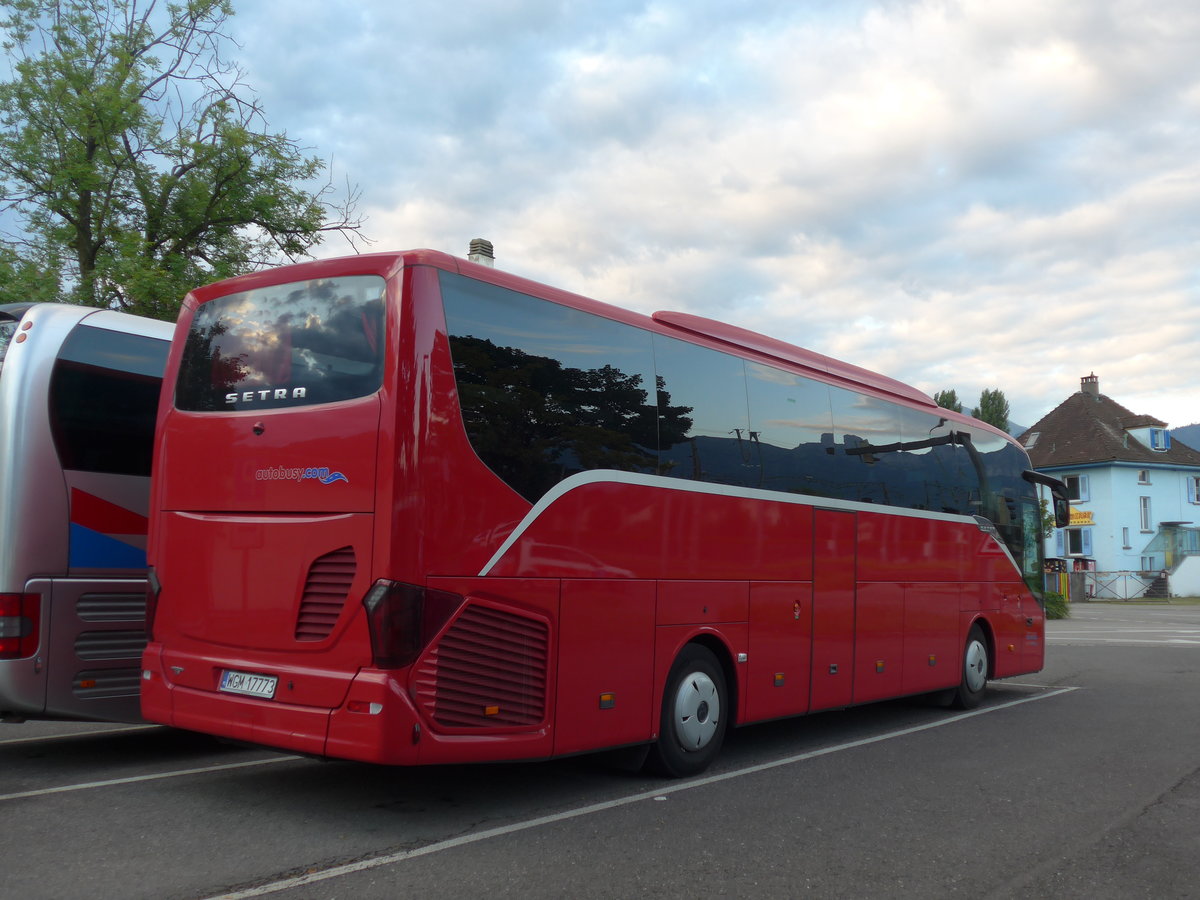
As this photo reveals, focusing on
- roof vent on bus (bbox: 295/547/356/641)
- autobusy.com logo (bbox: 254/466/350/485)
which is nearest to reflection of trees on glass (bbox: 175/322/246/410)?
autobusy.com logo (bbox: 254/466/350/485)

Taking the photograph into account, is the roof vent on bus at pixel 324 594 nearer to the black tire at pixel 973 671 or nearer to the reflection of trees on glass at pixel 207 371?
the reflection of trees on glass at pixel 207 371

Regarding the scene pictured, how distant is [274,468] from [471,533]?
126 centimetres

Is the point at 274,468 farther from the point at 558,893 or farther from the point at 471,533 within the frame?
the point at 558,893

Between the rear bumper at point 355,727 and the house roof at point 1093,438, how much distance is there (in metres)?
59.3

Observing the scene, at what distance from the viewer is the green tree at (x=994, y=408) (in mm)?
58438

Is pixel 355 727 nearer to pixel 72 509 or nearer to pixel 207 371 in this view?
pixel 207 371

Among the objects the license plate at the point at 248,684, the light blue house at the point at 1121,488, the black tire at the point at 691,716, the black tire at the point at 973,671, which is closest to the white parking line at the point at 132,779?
the license plate at the point at 248,684

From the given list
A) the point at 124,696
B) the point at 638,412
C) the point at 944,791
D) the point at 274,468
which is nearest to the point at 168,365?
the point at 274,468

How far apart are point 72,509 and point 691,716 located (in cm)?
462

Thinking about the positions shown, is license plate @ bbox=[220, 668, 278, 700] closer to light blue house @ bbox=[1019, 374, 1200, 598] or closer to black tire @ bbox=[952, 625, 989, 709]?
black tire @ bbox=[952, 625, 989, 709]

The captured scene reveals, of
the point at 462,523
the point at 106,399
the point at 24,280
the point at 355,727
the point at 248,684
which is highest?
the point at 24,280

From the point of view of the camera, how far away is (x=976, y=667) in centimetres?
1257

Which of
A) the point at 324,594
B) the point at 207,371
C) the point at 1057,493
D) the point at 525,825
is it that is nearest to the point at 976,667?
the point at 1057,493

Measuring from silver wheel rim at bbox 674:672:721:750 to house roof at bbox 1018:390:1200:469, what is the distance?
56989mm
